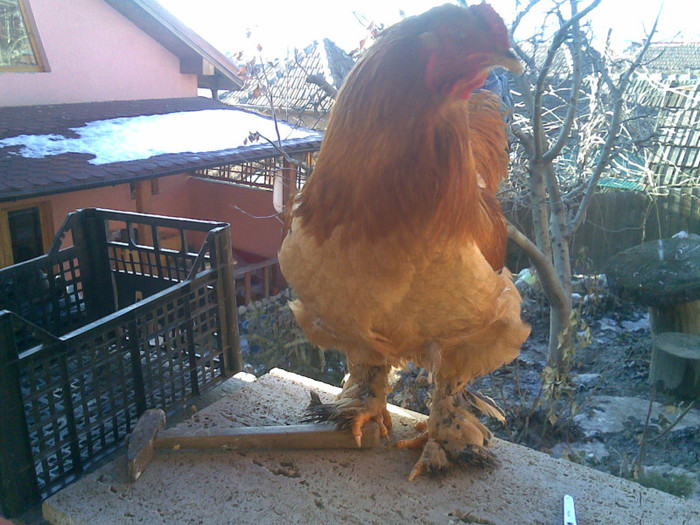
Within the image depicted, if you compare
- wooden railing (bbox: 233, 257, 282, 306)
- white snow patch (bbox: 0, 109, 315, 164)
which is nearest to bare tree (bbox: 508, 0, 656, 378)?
white snow patch (bbox: 0, 109, 315, 164)

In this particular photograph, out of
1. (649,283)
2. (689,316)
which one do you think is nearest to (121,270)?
(649,283)

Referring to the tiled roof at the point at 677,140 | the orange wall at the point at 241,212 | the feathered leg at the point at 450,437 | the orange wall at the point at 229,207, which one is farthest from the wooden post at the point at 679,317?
the orange wall at the point at 241,212

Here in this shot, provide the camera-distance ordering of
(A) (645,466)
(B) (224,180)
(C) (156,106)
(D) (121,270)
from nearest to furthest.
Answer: (D) (121,270)
(A) (645,466)
(C) (156,106)
(B) (224,180)

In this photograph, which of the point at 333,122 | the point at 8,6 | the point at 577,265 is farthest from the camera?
the point at 577,265

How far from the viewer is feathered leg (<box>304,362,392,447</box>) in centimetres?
246

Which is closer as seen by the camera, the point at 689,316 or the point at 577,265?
the point at 689,316

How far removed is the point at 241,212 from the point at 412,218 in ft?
23.3

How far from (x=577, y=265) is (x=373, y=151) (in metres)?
7.24

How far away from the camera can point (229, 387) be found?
2766 millimetres

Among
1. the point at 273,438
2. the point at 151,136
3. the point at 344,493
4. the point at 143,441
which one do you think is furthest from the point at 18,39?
the point at 344,493

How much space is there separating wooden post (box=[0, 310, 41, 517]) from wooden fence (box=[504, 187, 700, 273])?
727 centimetres

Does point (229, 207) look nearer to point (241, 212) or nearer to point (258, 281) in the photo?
point (241, 212)

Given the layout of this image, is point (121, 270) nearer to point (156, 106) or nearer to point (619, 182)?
point (156, 106)

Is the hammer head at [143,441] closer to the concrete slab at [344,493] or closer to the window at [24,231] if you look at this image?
the concrete slab at [344,493]
